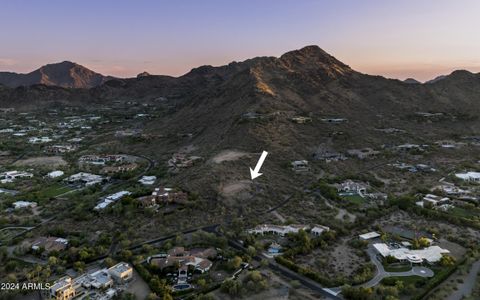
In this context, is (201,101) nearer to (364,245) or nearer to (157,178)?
(157,178)

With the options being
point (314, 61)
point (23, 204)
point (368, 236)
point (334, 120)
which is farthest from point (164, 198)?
point (314, 61)

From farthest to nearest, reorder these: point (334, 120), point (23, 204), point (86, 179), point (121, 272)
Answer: point (334, 120) → point (86, 179) → point (23, 204) → point (121, 272)

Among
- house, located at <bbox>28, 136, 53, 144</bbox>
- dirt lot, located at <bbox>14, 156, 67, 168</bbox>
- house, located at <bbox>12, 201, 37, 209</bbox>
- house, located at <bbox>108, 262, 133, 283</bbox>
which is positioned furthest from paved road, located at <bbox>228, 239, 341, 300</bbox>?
house, located at <bbox>28, 136, 53, 144</bbox>

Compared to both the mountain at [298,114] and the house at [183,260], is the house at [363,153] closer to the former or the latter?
the mountain at [298,114]

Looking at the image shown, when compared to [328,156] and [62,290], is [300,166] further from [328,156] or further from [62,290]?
[62,290]

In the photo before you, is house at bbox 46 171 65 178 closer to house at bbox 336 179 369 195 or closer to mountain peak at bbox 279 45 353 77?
house at bbox 336 179 369 195

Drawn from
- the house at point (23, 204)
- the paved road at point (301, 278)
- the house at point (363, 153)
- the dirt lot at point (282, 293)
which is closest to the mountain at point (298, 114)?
the house at point (363, 153)
